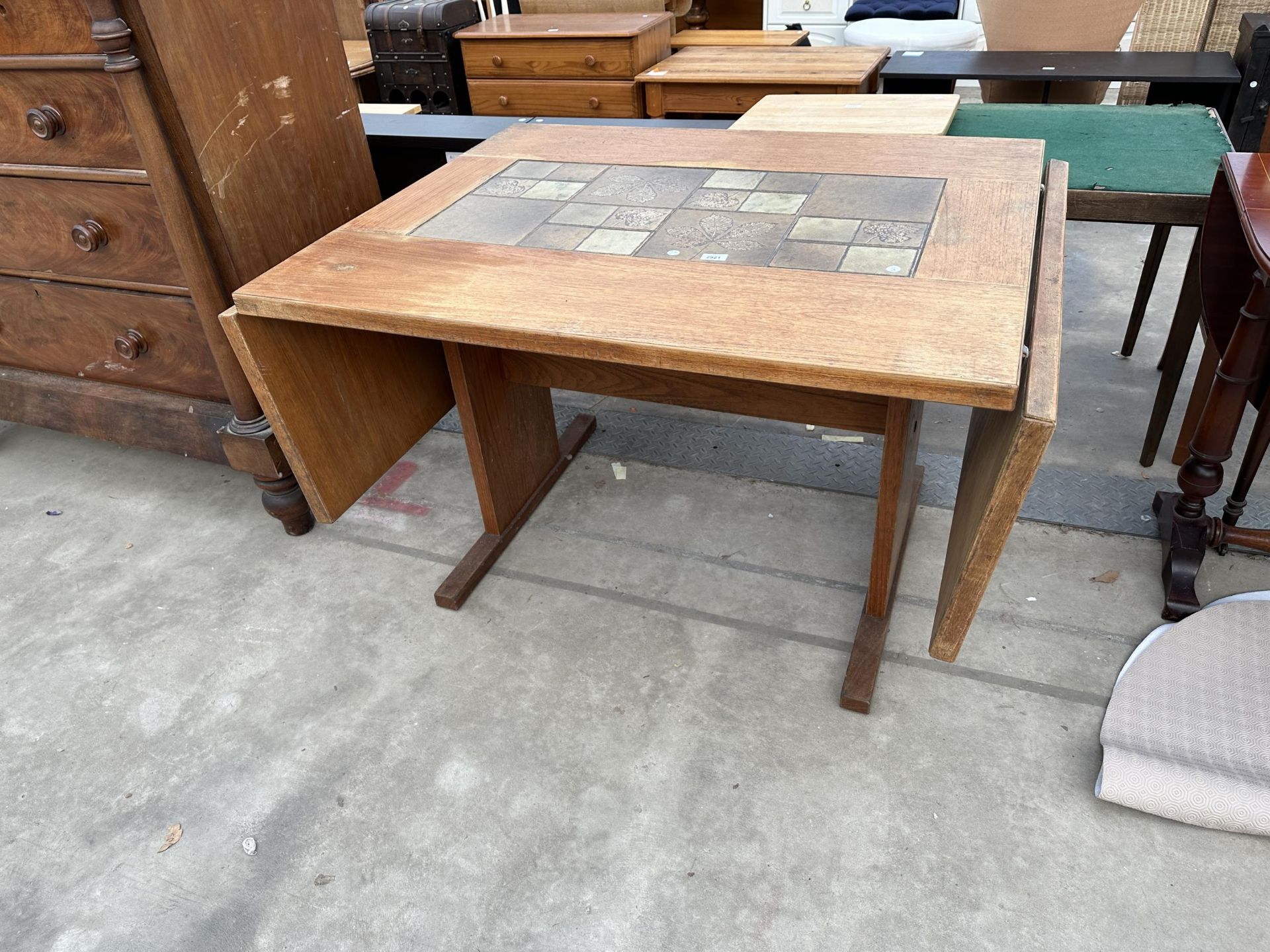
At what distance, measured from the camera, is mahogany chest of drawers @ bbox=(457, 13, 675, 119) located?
3.70 meters

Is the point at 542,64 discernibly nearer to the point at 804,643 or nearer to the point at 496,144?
the point at 496,144

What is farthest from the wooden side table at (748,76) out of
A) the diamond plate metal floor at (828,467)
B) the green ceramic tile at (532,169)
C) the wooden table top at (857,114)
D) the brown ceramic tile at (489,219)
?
the brown ceramic tile at (489,219)

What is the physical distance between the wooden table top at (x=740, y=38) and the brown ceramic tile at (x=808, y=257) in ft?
10.5

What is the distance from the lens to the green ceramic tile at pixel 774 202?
1467 mm

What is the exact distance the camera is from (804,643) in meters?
1.77

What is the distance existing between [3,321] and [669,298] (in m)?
1.97

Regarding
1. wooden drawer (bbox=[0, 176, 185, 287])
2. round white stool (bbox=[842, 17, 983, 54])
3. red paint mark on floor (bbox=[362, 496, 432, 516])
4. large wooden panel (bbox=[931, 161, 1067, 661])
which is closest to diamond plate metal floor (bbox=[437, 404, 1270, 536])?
red paint mark on floor (bbox=[362, 496, 432, 516])

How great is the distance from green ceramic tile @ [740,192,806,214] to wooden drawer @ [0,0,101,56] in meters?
1.23

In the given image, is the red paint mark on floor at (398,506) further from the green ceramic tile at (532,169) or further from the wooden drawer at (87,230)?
the green ceramic tile at (532,169)

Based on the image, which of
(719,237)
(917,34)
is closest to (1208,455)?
(719,237)

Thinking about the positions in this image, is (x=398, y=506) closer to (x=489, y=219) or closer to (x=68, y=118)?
(x=489, y=219)

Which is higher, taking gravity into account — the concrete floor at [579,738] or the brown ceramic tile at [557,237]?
the brown ceramic tile at [557,237]

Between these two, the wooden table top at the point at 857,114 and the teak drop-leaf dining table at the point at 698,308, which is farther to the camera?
the wooden table top at the point at 857,114

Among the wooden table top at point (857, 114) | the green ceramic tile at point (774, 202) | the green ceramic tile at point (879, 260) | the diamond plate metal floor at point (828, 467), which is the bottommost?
the diamond plate metal floor at point (828, 467)
